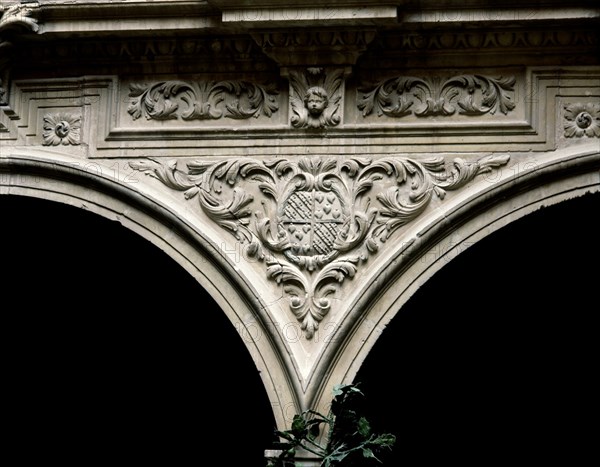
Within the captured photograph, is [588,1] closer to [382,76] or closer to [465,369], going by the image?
[382,76]

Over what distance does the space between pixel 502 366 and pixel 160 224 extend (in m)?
2.70

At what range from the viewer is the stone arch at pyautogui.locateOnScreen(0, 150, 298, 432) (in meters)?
7.96

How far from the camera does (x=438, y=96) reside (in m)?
8.25

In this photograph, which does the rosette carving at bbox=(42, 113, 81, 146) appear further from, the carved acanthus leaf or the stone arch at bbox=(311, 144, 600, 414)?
the stone arch at bbox=(311, 144, 600, 414)

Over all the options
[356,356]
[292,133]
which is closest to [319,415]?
[356,356]

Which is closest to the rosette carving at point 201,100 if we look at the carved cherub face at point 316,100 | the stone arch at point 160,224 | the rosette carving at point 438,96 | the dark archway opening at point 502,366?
the carved cherub face at point 316,100

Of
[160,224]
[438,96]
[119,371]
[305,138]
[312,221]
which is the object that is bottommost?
[312,221]

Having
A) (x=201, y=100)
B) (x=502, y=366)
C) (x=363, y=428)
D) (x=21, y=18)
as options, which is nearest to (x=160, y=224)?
(x=201, y=100)

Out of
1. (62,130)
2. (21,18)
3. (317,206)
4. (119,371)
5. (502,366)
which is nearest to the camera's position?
(317,206)

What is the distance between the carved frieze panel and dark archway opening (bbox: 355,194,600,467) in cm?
60

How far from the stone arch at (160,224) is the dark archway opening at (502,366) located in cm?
69

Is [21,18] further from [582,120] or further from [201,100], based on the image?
[582,120]

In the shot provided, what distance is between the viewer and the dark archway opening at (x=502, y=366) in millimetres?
8742

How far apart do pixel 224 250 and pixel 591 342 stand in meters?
2.72
